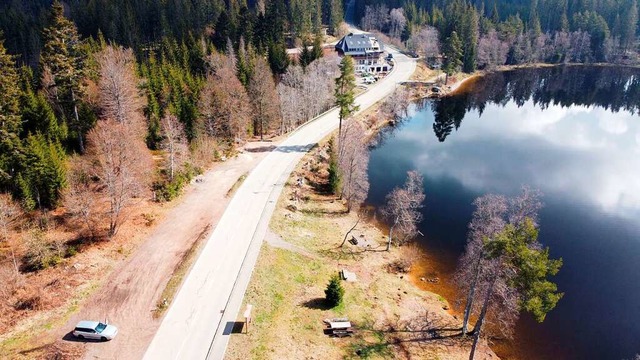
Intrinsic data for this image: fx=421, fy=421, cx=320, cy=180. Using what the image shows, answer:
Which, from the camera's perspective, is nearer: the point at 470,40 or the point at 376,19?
the point at 470,40

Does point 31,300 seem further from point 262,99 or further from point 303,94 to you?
point 303,94

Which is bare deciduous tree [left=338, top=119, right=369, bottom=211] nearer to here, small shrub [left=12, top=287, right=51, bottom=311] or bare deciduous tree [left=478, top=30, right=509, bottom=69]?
small shrub [left=12, top=287, right=51, bottom=311]

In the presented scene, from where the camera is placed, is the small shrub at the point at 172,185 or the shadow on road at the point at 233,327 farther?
Result: the small shrub at the point at 172,185

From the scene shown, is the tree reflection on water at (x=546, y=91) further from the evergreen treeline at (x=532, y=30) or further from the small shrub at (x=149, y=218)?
the small shrub at (x=149, y=218)

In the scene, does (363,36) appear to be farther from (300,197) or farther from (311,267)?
(311,267)

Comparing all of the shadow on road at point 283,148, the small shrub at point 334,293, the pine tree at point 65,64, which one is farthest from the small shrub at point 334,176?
the pine tree at point 65,64

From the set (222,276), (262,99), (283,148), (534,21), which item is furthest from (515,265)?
(534,21)

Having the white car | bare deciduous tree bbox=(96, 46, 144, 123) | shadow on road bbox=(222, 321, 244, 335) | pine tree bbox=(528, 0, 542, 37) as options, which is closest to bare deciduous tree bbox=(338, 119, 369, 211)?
shadow on road bbox=(222, 321, 244, 335)
